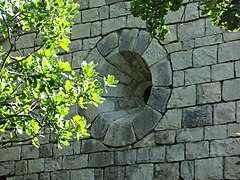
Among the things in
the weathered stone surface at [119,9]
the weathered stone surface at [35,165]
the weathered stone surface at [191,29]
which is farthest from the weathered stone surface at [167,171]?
the weathered stone surface at [119,9]

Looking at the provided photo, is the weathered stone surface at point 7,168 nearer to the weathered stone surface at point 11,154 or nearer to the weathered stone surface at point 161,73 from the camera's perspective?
the weathered stone surface at point 11,154

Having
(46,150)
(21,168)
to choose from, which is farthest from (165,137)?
(21,168)

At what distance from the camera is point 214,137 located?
7047 millimetres

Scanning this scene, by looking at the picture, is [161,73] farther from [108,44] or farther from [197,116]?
[108,44]

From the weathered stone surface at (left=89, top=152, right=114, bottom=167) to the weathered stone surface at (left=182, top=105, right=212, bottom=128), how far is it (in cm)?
92

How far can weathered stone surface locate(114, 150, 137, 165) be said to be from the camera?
24.6 feet

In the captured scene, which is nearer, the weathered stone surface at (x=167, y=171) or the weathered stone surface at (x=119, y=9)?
the weathered stone surface at (x=167, y=171)

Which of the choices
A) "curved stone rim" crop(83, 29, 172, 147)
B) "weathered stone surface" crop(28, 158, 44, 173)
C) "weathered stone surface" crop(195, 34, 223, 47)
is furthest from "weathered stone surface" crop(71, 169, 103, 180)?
"weathered stone surface" crop(195, 34, 223, 47)

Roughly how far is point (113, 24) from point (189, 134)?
5.41ft

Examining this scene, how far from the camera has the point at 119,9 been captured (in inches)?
317

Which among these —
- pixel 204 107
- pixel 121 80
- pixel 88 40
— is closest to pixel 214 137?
pixel 204 107

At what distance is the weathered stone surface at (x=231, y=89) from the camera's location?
23.2ft

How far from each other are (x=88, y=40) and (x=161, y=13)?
3.33 meters

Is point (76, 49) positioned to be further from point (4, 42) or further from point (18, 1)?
point (18, 1)
